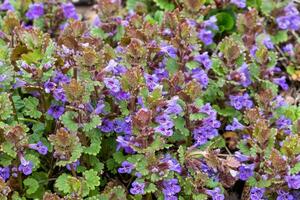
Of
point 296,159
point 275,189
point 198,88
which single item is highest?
point 198,88

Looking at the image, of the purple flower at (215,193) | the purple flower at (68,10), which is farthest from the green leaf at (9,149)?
the purple flower at (68,10)

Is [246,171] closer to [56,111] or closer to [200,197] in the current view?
[200,197]

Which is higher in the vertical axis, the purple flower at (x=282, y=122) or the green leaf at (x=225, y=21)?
the green leaf at (x=225, y=21)

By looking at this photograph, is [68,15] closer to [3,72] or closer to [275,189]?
[3,72]

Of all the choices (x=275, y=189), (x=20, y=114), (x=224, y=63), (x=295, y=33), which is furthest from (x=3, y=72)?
(x=295, y=33)

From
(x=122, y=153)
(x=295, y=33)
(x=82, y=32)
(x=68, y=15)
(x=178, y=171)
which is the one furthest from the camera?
(x=295, y=33)

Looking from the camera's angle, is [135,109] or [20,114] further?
[20,114]

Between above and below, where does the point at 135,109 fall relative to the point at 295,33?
above

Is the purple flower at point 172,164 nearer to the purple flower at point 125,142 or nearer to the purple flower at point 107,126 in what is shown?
the purple flower at point 125,142
